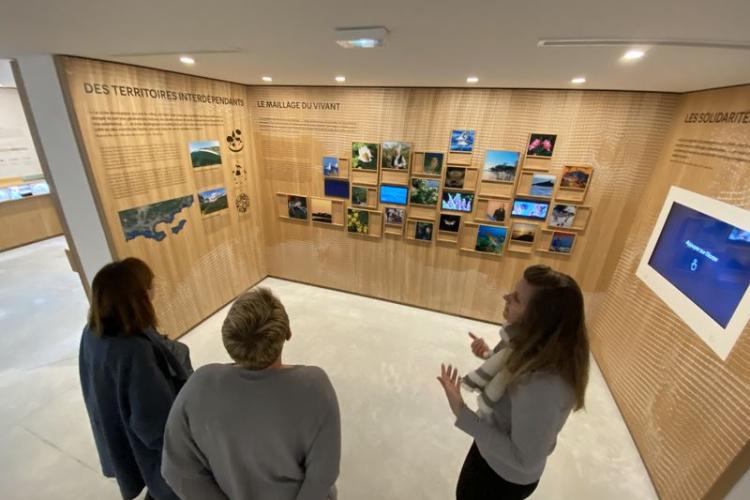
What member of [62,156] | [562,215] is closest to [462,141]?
[562,215]

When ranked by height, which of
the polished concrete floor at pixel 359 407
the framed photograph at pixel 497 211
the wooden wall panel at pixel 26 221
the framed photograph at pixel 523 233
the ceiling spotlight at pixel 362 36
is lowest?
the polished concrete floor at pixel 359 407

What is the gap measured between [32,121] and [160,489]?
9.37 feet

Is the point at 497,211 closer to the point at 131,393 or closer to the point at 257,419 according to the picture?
the point at 257,419

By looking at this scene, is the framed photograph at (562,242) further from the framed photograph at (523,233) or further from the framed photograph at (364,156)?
the framed photograph at (364,156)

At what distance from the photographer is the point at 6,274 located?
4660 millimetres

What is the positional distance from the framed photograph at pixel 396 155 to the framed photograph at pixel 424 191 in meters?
0.23

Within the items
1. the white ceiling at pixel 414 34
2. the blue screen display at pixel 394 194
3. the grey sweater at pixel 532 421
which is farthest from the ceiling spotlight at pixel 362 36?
the blue screen display at pixel 394 194

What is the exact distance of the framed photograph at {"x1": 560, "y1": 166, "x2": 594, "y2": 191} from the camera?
3.09m

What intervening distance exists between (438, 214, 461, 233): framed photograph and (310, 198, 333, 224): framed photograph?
1518 millimetres

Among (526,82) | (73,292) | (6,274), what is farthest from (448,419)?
(6,274)

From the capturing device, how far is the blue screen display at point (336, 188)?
3.97 metres

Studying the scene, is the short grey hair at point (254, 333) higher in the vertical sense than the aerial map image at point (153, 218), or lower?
higher

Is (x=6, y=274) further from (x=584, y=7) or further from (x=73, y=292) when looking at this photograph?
(x=584, y=7)

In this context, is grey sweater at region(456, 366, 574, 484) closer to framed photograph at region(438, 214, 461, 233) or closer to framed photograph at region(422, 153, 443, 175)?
framed photograph at region(438, 214, 461, 233)
